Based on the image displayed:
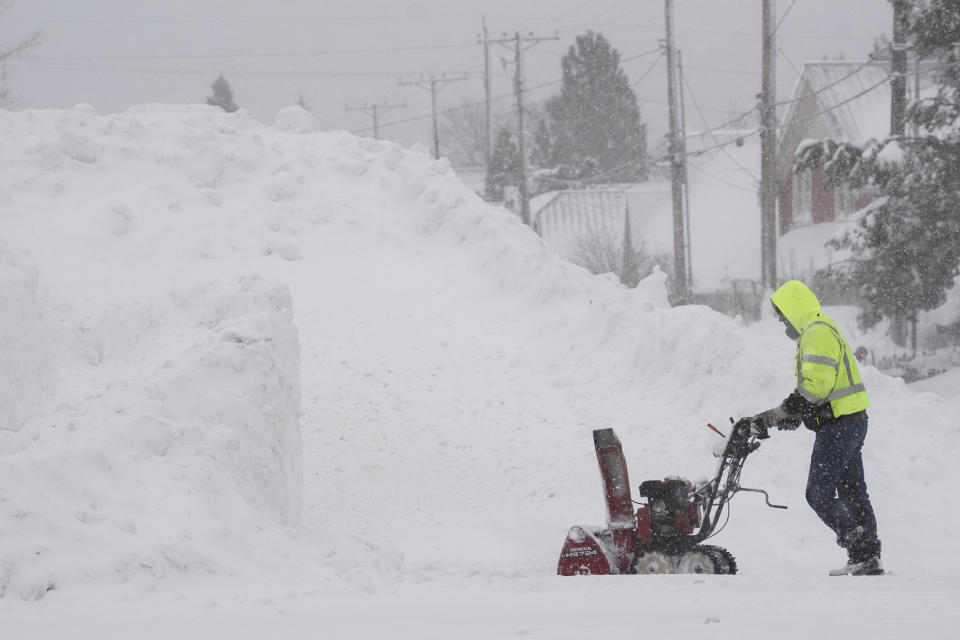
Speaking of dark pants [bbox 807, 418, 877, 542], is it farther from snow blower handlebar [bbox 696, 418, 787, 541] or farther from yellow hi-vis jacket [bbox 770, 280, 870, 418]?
snow blower handlebar [bbox 696, 418, 787, 541]

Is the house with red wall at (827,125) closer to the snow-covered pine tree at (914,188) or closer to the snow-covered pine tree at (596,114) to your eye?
the snow-covered pine tree at (914,188)

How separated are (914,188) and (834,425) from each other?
16.7 metres

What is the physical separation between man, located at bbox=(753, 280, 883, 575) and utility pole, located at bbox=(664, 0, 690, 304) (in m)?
23.4

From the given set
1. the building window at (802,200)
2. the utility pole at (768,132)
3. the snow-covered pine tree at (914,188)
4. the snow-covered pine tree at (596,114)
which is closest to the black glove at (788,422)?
the snow-covered pine tree at (914,188)

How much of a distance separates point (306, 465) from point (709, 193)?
41566 mm

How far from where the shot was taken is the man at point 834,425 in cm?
580

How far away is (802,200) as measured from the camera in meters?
39.7

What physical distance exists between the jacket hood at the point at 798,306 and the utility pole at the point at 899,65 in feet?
54.1

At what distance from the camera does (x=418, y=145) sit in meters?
19.0

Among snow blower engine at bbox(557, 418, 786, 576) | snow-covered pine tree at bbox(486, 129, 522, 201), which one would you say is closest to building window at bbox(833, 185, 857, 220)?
snow-covered pine tree at bbox(486, 129, 522, 201)

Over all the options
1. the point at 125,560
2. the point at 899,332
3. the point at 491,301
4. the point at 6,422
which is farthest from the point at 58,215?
the point at 899,332

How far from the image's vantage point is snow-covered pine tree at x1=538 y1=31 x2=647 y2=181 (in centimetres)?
6100

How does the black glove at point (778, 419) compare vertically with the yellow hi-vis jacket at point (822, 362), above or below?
below

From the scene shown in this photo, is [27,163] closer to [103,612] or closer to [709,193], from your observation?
[103,612]
